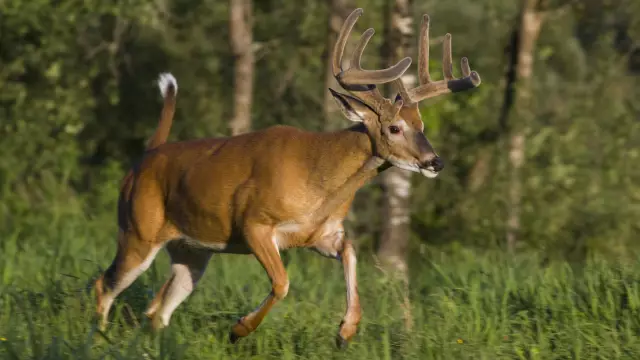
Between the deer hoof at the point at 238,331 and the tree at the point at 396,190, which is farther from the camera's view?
the tree at the point at 396,190

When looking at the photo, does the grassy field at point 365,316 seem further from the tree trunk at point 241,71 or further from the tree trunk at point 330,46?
the tree trunk at point 241,71

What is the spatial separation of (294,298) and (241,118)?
5.82m

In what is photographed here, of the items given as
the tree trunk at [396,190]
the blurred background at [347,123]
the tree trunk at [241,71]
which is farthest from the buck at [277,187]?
the tree trunk at [241,71]

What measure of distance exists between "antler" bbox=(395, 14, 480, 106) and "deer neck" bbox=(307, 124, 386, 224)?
334 millimetres

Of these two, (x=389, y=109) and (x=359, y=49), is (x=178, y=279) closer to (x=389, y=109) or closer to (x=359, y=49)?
(x=389, y=109)

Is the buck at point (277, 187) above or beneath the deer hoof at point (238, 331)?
above

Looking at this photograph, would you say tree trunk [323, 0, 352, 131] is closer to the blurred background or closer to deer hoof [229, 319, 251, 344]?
the blurred background

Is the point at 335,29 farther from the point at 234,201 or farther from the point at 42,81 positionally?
the point at 234,201

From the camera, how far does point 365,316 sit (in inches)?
287

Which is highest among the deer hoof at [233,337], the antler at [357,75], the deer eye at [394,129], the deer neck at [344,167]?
the antler at [357,75]

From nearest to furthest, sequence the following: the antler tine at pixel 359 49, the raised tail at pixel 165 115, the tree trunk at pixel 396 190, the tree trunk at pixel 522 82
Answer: the antler tine at pixel 359 49
the raised tail at pixel 165 115
the tree trunk at pixel 396 190
the tree trunk at pixel 522 82

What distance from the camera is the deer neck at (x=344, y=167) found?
6.86 metres

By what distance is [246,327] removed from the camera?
21.1ft

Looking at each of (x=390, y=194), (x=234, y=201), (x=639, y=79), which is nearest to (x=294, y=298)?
(x=234, y=201)
